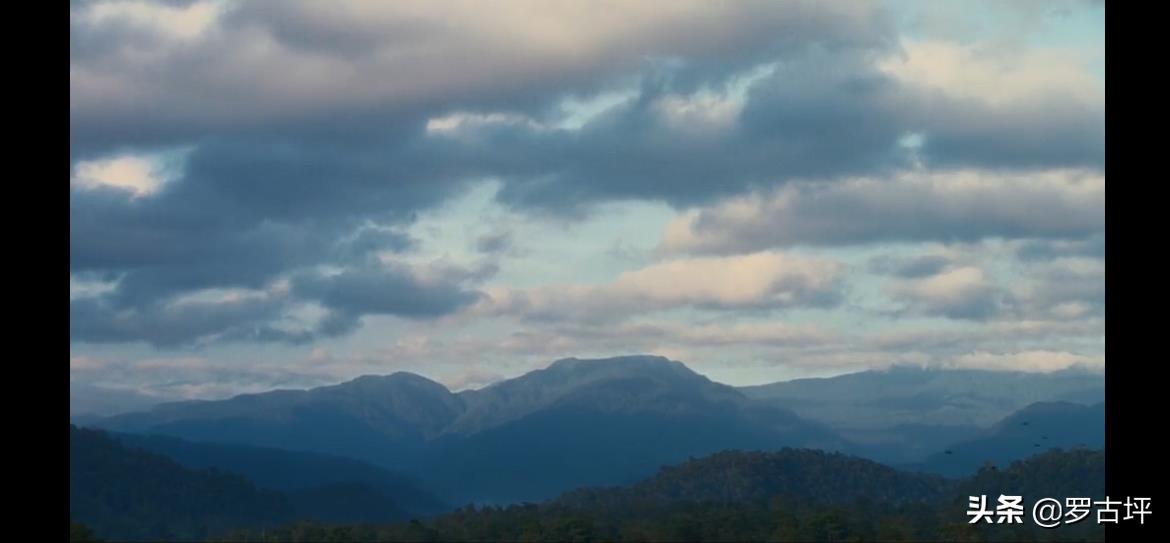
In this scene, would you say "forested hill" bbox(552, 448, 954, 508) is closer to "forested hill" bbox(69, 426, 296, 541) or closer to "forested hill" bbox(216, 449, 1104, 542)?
"forested hill" bbox(216, 449, 1104, 542)

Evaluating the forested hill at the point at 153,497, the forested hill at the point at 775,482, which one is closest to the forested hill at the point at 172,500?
the forested hill at the point at 153,497

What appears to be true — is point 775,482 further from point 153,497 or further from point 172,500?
point 153,497

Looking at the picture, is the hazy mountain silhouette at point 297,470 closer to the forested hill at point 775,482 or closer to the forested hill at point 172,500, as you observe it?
the forested hill at point 172,500

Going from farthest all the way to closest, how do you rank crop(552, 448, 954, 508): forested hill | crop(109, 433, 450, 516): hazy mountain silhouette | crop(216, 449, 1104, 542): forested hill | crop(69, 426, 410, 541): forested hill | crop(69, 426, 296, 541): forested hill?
crop(109, 433, 450, 516): hazy mountain silhouette < crop(552, 448, 954, 508): forested hill < crop(216, 449, 1104, 542): forested hill < crop(69, 426, 410, 541): forested hill < crop(69, 426, 296, 541): forested hill

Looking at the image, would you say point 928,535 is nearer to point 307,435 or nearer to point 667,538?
point 667,538

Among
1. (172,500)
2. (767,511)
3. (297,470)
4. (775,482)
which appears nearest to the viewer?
(172,500)


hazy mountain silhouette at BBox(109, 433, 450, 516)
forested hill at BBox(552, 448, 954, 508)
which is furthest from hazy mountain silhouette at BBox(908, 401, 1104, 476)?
hazy mountain silhouette at BBox(109, 433, 450, 516)

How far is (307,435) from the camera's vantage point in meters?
143

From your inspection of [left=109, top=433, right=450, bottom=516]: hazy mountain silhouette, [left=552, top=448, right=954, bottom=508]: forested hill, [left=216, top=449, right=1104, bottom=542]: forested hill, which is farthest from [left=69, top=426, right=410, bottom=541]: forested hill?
[left=552, top=448, right=954, bottom=508]: forested hill

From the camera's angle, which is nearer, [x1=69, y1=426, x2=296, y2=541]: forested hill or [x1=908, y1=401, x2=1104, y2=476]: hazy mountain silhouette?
[x1=69, y1=426, x2=296, y2=541]: forested hill

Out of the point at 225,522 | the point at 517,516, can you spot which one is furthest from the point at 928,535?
the point at 225,522

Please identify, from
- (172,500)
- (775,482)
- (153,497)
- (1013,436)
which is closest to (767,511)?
(775,482)

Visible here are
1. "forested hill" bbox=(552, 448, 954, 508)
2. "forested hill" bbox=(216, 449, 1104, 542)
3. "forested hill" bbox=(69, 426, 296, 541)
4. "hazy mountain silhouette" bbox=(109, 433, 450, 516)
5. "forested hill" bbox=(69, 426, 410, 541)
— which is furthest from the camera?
"hazy mountain silhouette" bbox=(109, 433, 450, 516)

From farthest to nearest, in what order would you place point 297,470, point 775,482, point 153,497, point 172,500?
point 297,470, point 775,482, point 172,500, point 153,497
